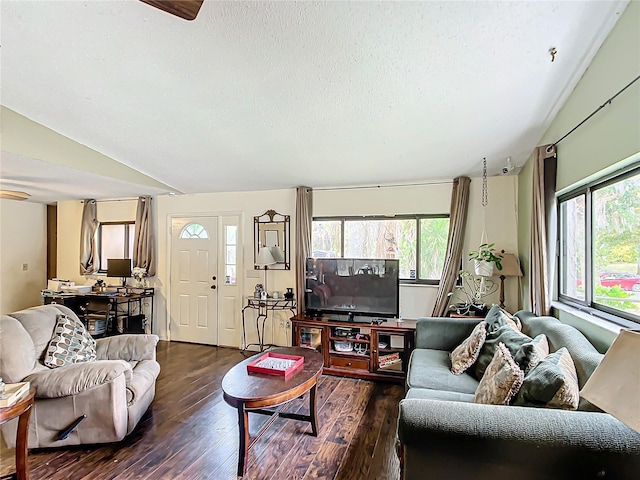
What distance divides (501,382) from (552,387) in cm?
29

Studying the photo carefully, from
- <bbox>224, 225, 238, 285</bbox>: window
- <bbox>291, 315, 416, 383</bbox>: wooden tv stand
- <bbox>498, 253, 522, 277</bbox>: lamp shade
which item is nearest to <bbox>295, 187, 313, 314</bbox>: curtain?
<bbox>291, 315, 416, 383</bbox>: wooden tv stand

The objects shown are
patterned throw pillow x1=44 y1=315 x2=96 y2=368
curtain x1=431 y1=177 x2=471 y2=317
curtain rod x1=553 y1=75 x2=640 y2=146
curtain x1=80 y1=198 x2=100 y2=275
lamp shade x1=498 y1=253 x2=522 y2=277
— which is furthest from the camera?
curtain x1=80 y1=198 x2=100 y2=275

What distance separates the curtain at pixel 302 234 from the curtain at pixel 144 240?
8.00ft

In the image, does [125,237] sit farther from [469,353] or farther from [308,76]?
[469,353]

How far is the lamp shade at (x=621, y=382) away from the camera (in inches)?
33.3

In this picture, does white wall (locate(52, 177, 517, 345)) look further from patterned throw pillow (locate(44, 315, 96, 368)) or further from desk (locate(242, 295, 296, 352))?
patterned throw pillow (locate(44, 315, 96, 368))

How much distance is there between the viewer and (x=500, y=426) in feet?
4.21

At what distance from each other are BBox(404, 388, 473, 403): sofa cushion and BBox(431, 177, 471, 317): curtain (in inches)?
67.2

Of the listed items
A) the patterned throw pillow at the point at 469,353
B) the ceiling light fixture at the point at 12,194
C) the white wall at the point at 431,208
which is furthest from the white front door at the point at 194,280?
the patterned throw pillow at the point at 469,353

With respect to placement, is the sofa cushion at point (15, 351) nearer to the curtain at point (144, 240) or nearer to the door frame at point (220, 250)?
the door frame at point (220, 250)

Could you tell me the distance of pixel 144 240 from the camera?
514 centimetres

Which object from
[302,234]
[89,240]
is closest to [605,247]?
[302,234]

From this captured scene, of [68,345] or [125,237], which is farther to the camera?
[125,237]

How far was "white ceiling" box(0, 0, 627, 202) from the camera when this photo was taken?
182 cm
